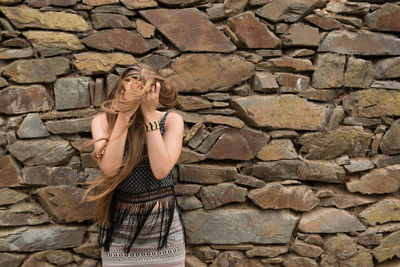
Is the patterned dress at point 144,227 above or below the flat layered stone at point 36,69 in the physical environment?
below

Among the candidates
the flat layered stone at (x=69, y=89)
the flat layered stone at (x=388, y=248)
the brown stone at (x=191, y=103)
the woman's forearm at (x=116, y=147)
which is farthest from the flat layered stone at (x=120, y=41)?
the flat layered stone at (x=388, y=248)

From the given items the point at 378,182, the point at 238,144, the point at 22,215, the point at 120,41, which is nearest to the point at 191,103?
the point at 238,144

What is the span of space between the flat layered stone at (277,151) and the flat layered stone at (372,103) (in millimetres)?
482

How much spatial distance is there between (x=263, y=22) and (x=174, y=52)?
625mm

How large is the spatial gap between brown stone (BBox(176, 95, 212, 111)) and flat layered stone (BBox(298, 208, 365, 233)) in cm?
102

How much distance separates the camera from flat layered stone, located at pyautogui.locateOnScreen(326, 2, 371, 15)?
2.34 metres

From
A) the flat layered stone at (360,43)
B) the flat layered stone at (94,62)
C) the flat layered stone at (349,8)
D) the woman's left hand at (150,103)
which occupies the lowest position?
the woman's left hand at (150,103)

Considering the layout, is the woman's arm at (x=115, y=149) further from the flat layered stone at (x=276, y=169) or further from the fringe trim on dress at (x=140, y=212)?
the flat layered stone at (x=276, y=169)

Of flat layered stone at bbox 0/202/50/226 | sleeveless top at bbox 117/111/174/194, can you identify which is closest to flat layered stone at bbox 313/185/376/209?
sleeveless top at bbox 117/111/174/194

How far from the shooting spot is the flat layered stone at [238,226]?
91.8 inches

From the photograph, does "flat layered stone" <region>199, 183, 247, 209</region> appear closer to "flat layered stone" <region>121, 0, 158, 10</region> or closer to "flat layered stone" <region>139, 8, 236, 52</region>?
"flat layered stone" <region>139, 8, 236, 52</region>

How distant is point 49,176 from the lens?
222cm

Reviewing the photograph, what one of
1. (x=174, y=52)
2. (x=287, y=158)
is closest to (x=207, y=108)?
(x=174, y=52)

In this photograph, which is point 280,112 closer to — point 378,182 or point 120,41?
point 378,182
